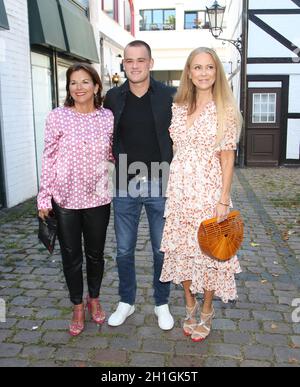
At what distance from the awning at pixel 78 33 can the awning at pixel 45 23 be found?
0.46 meters

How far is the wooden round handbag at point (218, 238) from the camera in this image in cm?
291

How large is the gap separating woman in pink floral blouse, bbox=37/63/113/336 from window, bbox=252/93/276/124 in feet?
31.8

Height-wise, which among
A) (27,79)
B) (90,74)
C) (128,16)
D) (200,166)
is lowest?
(200,166)

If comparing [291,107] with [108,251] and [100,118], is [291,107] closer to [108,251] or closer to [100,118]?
[108,251]

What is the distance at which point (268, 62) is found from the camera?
1209 centimetres

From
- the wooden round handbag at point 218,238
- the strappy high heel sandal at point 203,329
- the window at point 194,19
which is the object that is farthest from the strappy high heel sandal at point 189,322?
the window at point 194,19

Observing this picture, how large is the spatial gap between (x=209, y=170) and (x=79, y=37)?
342 inches

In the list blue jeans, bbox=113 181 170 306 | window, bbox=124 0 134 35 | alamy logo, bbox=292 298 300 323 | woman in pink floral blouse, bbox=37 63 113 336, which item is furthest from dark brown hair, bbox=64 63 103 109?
window, bbox=124 0 134 35

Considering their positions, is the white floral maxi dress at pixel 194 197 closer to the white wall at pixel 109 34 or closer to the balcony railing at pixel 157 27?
the white wall at pixel 109 34

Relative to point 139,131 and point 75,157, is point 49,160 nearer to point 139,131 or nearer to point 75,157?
A: point 75,157

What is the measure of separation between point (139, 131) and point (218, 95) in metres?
0.58

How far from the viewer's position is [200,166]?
3002 mm

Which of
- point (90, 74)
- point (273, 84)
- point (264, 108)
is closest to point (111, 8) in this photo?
point (273, 84)
